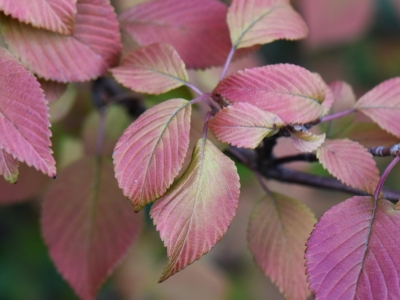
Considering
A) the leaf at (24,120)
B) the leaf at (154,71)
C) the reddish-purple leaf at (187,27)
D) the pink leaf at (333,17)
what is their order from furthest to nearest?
1. the pink leaf at (333,17)
2. the reddish-purple leaf at (187,27)
3. the leaf at (154,71)
4. the leaf at (24,120)

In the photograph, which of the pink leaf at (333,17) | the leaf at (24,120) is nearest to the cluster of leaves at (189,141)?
the leaf at (24,120)

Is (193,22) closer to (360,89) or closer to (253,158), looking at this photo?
(253,158)

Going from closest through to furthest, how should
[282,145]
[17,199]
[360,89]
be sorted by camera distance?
[17,199] < [282,145] < [360,89]

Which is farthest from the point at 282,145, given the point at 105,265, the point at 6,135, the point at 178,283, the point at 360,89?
the point at 6,135

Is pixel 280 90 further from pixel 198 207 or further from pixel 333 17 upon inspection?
pixel 333 17

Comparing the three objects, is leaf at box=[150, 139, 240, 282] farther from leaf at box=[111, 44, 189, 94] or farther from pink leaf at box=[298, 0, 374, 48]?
pink leaf at box=[298, 0, 374, 48]

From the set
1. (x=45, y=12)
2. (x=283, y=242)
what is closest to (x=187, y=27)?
(x=45, y=12)

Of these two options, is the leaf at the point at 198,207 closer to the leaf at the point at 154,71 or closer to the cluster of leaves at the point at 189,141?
the cluster of leaves at the point at 189,141
